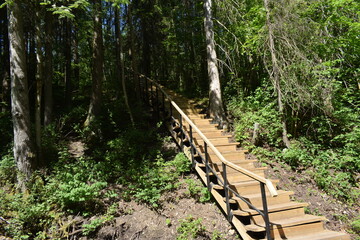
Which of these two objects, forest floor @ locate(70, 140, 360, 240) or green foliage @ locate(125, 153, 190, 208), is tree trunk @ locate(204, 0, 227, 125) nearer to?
green foliage @ locate(125, 153, 190, 208)

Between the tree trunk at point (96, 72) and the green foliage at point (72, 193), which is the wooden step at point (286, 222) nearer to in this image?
the green foliage at point (72, 193)

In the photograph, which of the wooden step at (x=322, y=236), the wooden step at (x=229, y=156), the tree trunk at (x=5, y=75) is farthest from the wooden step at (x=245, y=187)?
the tree trunk at (x=5, y=75)

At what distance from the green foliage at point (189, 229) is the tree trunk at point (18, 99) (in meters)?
3.78

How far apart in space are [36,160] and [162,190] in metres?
3.23

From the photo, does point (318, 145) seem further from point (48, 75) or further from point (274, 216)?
point (48, 75)

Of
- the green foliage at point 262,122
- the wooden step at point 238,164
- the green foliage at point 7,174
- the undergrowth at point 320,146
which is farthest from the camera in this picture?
the green foliage at point 262,122

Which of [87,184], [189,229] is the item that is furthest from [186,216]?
[87,184]

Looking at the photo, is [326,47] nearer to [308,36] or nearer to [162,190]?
[308,36]

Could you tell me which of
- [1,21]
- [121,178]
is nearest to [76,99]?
[1,21]

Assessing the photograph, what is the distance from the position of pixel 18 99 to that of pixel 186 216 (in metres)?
4.77

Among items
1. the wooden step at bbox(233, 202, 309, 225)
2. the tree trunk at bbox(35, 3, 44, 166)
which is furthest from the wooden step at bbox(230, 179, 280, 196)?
the tree trunk at bbox(35, 3, 44, 166)

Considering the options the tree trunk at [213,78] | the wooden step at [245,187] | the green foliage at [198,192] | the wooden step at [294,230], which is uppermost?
the tree trunk at [213,78]

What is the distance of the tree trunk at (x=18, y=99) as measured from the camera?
517 centimetres

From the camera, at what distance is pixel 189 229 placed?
411 centimetres
